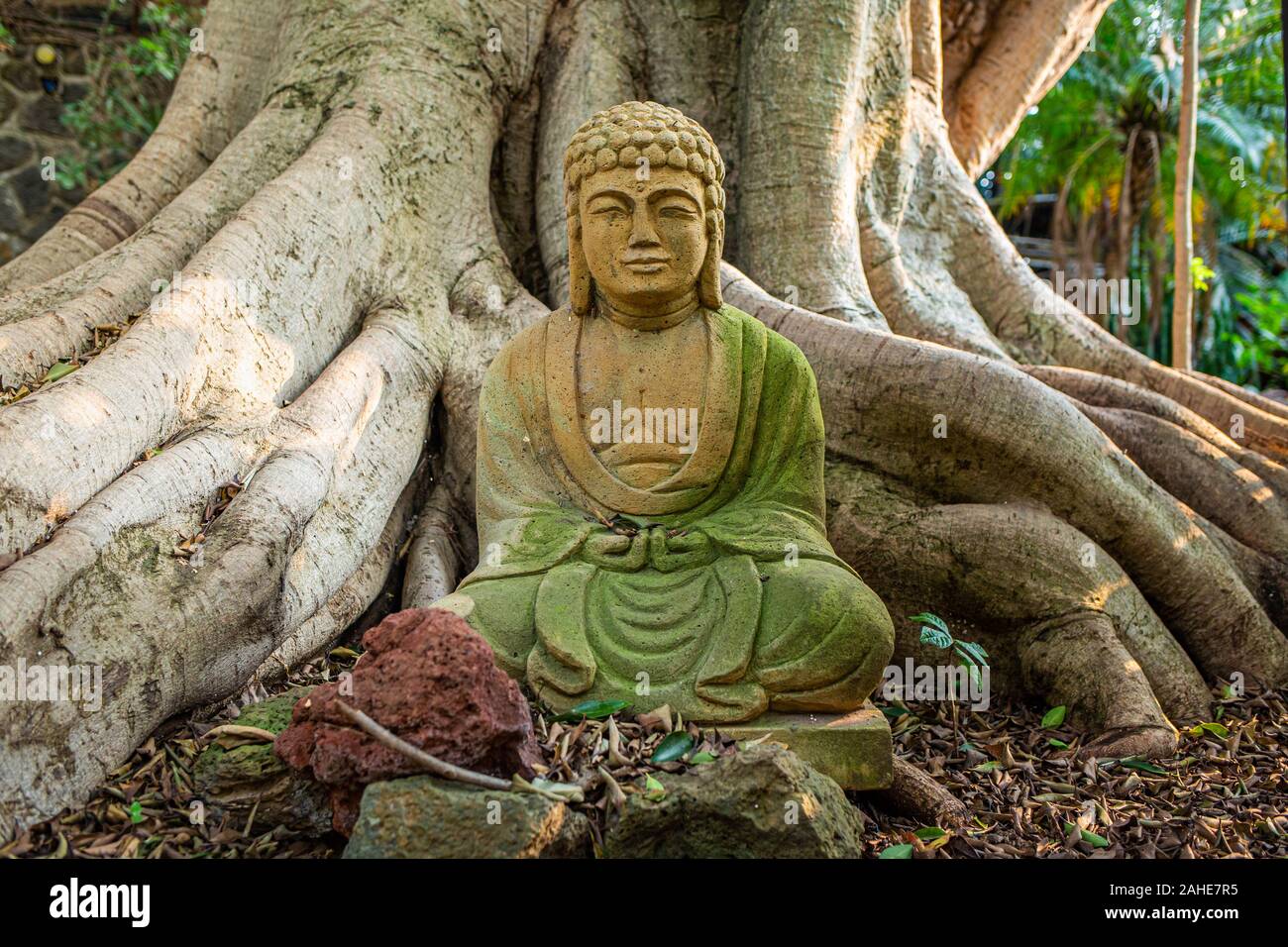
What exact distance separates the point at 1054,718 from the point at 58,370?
4017 millimetres

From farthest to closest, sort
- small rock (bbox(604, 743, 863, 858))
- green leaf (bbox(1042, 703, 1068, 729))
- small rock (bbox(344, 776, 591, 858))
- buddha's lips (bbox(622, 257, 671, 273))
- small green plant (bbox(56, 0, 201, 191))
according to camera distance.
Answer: small green plant (bbox(56, 0, 201, 191)) < green leaf (bbox(1042, 703, 1068, 729)) < buddha's lips (bbox(622, 257, 671, 273)) < small rock (bbox(604, 743, 863, 858)) < small rock (bbox(344, 776, 591, 858))

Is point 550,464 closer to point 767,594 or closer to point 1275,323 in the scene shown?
point 767,594

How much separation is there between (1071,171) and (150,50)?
45.0 ft

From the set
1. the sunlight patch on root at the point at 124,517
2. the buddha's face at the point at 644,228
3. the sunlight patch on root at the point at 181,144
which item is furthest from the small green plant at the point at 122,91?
the buddha's face at the point at 644,228

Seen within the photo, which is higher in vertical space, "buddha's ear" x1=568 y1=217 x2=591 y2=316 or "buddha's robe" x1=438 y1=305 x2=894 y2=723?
"buddha's ear" x1=568 y1=217 x2=591 y2=316

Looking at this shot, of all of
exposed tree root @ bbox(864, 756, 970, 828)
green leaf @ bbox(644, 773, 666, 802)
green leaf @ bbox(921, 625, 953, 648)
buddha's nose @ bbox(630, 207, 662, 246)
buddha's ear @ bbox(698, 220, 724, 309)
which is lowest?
exposed tree root @ bbox(864, 756, 970, 828)

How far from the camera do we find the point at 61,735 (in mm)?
3416

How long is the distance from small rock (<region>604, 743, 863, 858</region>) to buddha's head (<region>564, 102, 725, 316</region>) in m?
1.80

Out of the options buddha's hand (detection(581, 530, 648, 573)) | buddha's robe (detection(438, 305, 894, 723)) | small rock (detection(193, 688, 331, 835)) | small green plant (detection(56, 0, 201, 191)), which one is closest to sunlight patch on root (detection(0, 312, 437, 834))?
small rock (detection(193, 688, 331, 835))

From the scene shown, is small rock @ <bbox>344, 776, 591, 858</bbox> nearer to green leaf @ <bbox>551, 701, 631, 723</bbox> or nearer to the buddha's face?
green leaf @ <bbox>551, 701, 631, 723</bbox>

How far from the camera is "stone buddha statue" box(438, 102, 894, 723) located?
3.70 m

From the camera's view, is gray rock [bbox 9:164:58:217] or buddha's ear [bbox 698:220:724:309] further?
gray rock [bbox 9:164:58:217]

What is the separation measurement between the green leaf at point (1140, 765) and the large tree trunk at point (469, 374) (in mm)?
95

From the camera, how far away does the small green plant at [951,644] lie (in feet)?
14.4
